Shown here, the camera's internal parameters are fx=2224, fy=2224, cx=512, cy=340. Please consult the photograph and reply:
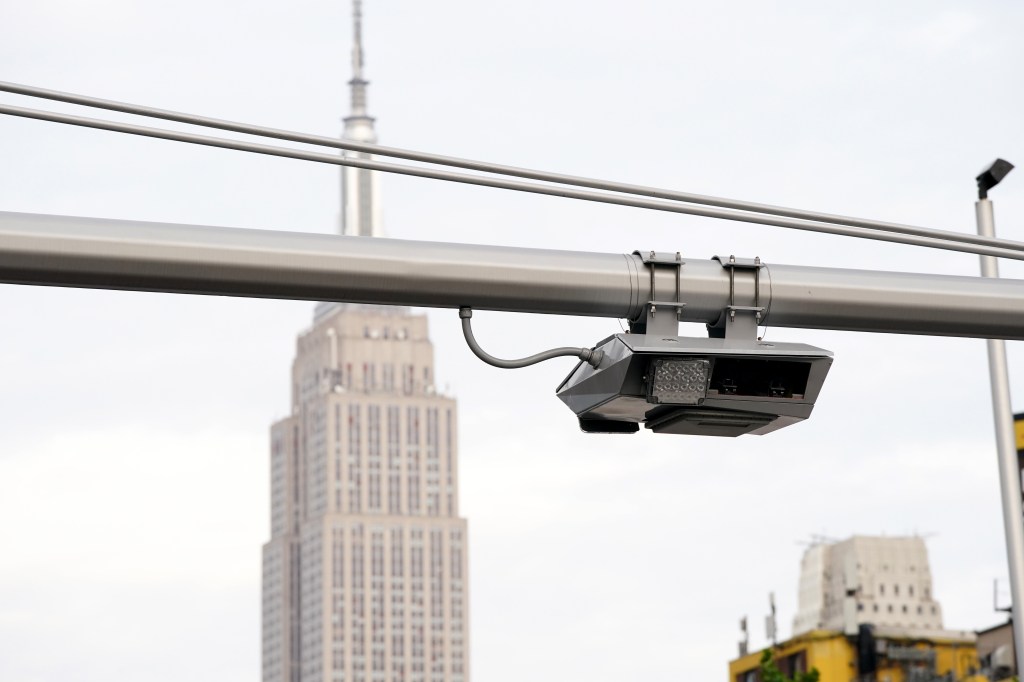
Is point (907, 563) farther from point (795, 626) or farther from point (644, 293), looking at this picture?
point (644, 293)

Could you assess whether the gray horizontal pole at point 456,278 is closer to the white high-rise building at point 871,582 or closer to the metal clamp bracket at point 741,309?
the metal clamp bracket at point 741,309

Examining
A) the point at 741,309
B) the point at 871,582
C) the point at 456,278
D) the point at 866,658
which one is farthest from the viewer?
the point at 871,582

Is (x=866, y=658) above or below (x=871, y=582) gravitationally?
below

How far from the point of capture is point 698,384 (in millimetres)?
8594

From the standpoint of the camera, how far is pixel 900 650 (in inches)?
3403

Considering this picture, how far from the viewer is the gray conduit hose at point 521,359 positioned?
8.49 metres

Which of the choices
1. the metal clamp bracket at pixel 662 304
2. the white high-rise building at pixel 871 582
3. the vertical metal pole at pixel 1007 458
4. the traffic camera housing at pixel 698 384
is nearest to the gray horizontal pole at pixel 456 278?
the metal clamp bracket at pixel 662 304

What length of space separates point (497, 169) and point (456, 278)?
0.44m

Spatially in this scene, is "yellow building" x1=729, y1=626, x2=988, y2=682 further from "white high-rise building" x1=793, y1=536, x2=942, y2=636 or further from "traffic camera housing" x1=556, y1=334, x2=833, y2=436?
"traffic camera housing" x1=556, y1=334, x2=833, y2=436

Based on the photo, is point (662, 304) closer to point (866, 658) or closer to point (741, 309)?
point (741, 309)

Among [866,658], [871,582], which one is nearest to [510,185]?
[866,658]

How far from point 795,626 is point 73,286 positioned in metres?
122

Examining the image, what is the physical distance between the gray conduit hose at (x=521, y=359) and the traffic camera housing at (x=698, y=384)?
4cm

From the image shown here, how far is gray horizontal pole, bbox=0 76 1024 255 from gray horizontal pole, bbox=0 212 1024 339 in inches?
8.6
